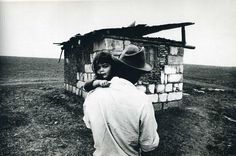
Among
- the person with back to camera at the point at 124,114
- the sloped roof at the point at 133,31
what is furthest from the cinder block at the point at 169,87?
the person with back to camera at the point at 124,114

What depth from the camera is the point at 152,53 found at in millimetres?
5445

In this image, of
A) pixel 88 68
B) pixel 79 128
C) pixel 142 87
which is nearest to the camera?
pixel 79 128

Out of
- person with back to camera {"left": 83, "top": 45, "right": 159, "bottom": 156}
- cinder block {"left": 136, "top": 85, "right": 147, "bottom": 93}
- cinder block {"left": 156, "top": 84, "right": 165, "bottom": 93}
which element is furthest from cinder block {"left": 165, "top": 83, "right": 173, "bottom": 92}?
person with back to camera {"left": 83, "top": 45, "right": 159, "bottom": 156}

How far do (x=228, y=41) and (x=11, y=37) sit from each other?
13.8 feet

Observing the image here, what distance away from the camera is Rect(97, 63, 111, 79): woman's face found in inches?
71.9

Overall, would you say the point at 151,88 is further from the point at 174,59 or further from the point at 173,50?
the point at 173,50

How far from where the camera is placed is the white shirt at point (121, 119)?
1.40m

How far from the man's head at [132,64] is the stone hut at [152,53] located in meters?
3.26

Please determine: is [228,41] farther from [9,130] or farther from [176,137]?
[9,130]

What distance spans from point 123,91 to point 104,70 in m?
0.48

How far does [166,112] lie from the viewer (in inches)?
219

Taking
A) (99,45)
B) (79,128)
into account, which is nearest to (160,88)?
(99,45)

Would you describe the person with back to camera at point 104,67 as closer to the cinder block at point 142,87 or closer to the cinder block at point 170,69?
the cinder block at point 142,87

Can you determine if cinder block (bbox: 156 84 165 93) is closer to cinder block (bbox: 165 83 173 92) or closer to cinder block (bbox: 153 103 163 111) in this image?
cinder block (bbox: 165 83 173 92)
